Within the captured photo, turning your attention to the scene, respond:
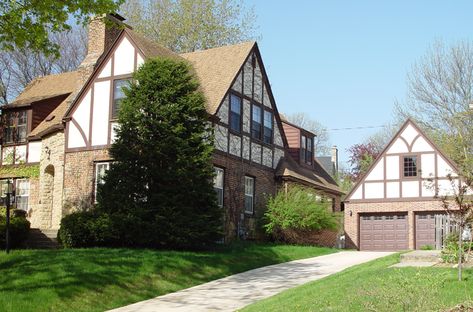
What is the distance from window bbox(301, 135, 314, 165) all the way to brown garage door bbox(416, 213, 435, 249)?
6.36 m

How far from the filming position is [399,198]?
28.5 m

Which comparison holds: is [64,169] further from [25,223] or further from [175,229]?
[175,229]

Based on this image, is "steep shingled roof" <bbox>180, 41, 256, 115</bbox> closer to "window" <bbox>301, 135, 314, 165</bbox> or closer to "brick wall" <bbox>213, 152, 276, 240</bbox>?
"brick wall" <bbox>213, 152, 276, 240</bbox>

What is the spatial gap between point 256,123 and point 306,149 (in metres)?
6.28

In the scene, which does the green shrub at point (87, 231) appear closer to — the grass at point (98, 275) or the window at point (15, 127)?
the grass at point (98, 275)

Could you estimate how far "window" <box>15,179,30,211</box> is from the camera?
82.7ft

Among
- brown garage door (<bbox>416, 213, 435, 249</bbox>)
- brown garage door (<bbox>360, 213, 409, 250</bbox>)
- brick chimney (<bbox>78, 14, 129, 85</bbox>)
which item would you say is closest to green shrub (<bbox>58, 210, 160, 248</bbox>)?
brick chimney (<bbox>78, 14, 129, 85</bbox>)

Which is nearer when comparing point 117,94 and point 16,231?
point 16,231

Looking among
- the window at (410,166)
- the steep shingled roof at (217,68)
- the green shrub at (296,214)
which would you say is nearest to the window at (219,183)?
the steep shingled roof at (217,68)

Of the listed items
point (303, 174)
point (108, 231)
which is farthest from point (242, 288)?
point (303, 174)

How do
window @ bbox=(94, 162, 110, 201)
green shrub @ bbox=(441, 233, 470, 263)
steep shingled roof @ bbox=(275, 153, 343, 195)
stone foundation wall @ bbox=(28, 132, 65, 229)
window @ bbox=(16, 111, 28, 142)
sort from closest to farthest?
green shrub @ bbox=(441, 233, 470, 263)
window @ bbox=(94, 162, 110, 201)
stone foundation wall @ bbox=(28, 132, 65, 229)
window @ bbox=(16, 111, 28, 142)
steep shingled roof @ bbox=(275, 153, 343, 195)

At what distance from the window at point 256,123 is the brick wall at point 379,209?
241 inches

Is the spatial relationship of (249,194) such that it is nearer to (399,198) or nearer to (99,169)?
(99,169)

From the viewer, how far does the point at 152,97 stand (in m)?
19.9
